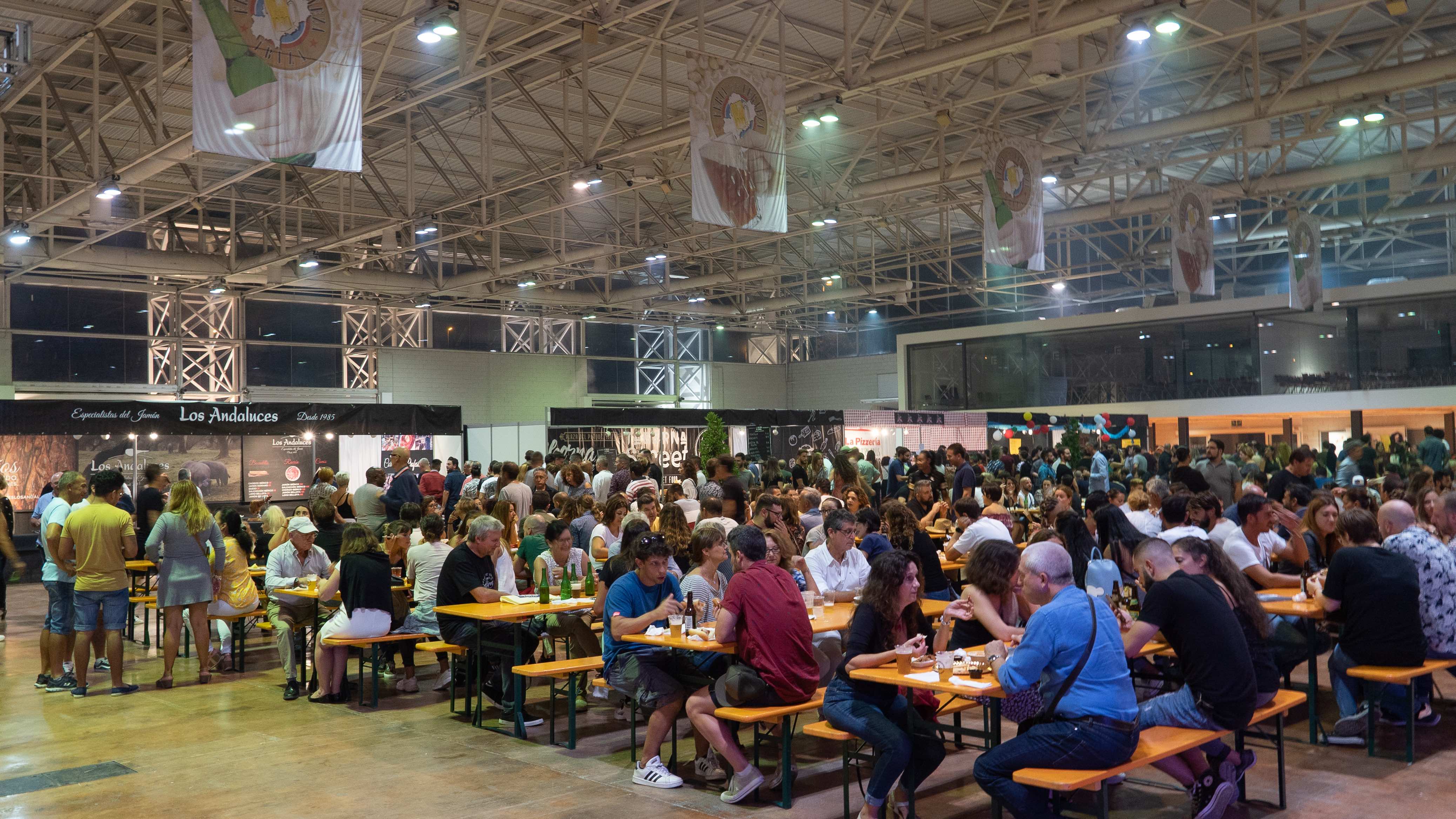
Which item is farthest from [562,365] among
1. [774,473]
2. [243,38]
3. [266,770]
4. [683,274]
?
[266,770]

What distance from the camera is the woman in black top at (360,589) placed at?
6598 millimetres

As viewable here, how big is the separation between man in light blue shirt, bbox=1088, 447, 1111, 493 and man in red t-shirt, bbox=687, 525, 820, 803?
31.9 ft

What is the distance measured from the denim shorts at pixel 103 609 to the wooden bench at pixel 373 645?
5.12 feet

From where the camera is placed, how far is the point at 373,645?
6.70m

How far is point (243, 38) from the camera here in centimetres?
677

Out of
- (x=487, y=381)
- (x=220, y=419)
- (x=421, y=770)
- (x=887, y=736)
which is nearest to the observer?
(x=887, y=736)

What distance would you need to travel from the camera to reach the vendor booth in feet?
45.2

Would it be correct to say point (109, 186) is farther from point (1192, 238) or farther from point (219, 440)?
point (1192, 238)

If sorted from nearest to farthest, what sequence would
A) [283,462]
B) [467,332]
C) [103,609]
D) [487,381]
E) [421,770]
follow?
1. [421,770]
2. [103,609]
3. [283,462]
4. [487,381]
5. [467,332]

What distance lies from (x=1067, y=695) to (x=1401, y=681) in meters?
2.19

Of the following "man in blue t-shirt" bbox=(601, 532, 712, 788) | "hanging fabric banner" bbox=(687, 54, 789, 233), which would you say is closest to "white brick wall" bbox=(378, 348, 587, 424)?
"hanging fabric banner" bbox=(687, 54, 789, 233)

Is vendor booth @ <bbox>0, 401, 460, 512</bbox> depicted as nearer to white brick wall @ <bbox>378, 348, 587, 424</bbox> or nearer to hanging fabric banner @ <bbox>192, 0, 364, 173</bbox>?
white brick wall @ <bbox>378, 348, 587, 424</bbox>

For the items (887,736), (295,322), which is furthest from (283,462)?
(887,736)

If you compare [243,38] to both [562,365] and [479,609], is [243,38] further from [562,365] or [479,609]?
[562,365]
